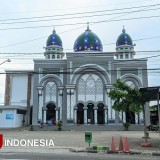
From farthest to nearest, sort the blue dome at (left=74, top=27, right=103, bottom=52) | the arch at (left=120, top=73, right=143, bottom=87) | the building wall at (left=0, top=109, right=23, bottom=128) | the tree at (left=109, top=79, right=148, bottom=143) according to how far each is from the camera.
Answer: the blue dome at (left=74, top=27, right=103, bottom=52) < the arch at (left=120, top=73, right=143, bottom=87) < the building wall at (left=0, top=109, right=23, bottom=128) < the tree at (left=109, top=79, right=148, bottom=143)

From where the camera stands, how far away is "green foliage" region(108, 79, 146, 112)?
20.2 metres

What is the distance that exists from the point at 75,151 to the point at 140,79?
38.6m

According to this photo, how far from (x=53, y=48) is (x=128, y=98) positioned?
43.8 m

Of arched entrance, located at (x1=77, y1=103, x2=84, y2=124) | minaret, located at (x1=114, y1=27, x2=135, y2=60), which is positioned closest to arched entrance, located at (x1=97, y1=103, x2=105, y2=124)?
arched entrance, located at (x1=77, y1=103, x2=84, y2=124)

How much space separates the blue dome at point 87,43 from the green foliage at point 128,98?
3504 centimetres

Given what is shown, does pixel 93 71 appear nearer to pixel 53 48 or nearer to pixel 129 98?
pixel 53 48

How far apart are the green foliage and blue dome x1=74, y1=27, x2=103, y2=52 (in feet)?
115

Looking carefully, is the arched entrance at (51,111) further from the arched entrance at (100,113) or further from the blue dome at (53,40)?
the blue dome at (53,40)

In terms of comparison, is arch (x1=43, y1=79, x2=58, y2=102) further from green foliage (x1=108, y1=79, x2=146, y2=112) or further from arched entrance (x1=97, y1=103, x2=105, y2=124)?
green foliage (x1=108, y1=79, x2=146, y2=112)

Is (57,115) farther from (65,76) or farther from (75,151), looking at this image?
(75,151)

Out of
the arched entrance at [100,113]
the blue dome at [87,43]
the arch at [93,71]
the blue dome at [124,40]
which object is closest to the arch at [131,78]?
the arch at [93,71]

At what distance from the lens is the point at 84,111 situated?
51406mm

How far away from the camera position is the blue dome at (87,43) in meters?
55.8

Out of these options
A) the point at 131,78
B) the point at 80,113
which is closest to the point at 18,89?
the point at 80,113
